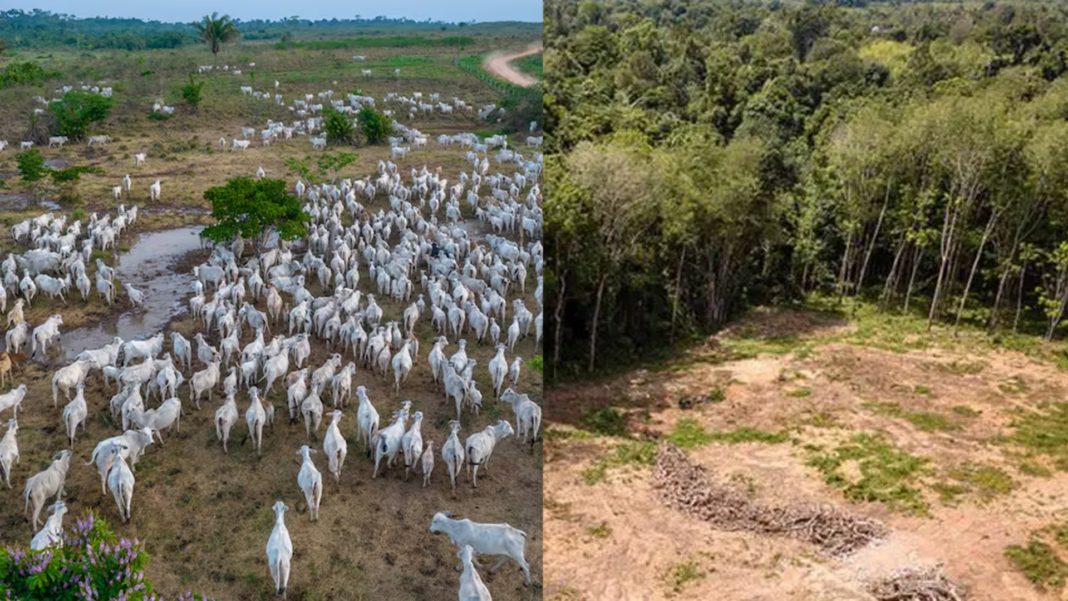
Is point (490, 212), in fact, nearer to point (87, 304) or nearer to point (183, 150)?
point (87, 304)

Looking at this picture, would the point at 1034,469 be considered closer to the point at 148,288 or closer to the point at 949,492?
the point at 949,492

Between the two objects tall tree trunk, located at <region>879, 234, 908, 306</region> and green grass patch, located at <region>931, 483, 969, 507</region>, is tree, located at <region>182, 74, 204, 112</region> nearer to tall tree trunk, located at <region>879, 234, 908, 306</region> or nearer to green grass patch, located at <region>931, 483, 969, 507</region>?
tall tree trunk, located at <region>879, 234, 908, 306</region>

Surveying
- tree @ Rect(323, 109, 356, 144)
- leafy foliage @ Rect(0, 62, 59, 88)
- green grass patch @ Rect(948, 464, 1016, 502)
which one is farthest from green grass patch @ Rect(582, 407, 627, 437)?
leafy foliage @ Rect(0, 62, 59, 88)

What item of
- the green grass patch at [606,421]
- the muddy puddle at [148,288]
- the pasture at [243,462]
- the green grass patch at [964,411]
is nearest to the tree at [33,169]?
the pasture at [243,462]

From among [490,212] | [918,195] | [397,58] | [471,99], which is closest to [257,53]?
[397,58]

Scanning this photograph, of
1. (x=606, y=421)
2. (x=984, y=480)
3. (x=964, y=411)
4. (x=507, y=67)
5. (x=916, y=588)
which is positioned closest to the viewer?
(x=916, y=588)

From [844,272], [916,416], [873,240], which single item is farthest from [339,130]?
[916,416]
